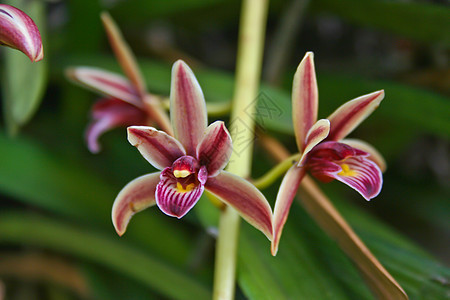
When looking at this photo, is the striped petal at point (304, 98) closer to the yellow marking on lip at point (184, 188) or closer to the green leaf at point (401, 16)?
the yellow marking on lip at point (184, 188)

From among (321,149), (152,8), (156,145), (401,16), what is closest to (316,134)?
(321,149)

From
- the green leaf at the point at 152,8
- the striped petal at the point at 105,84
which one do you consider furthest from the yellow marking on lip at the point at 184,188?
the green leaf at the point at 152,8

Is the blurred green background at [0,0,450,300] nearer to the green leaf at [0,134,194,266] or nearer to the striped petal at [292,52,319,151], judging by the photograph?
the green leaf at [0,134,194,266]

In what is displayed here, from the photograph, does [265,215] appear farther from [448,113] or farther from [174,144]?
[448,113]

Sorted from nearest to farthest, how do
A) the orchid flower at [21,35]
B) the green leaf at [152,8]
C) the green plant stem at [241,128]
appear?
the orchid flower at [21,35] → the green plant stem at [241,128] → the green leaf at [152,8]

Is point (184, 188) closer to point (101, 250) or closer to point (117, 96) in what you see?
point (117, 96)

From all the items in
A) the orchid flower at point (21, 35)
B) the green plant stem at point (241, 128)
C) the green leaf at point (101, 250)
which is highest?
the orchid flower at point (21, 35)

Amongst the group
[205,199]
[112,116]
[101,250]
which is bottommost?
[101,250]
